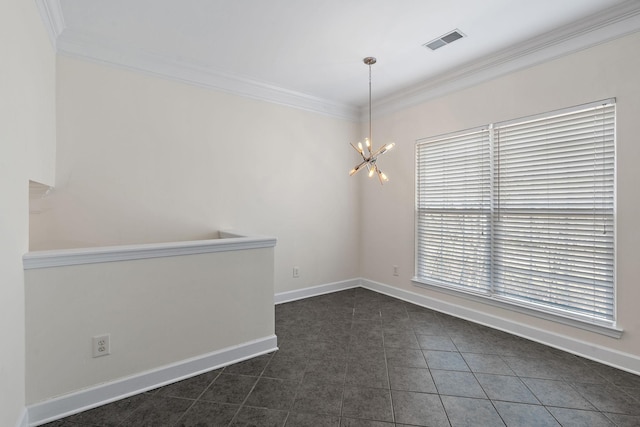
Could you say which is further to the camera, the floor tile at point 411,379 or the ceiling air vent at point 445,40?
the ceiling air vent at point 445,40

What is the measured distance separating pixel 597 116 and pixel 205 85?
3778 millimetres

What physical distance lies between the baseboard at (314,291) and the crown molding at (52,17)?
339 cm

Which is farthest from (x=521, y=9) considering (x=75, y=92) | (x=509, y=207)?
(x=75, y=92)

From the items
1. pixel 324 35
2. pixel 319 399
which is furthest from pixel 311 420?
pixel 324 35

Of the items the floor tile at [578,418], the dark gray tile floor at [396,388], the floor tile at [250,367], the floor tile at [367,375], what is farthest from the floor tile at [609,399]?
the floor tile at [250,367]

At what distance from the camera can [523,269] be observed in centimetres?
308

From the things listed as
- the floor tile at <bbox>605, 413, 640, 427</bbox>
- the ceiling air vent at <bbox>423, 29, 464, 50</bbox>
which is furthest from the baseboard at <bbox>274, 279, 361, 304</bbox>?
the ceiling air vent at <bbox>423, 29, 464, 50</bbox>

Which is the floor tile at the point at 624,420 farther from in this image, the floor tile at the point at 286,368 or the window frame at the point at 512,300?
the floor tile at the point at 286,368

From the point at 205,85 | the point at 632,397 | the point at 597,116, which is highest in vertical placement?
the point at 205,85

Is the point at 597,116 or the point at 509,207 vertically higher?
the point at 597,116

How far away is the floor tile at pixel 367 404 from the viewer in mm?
1943

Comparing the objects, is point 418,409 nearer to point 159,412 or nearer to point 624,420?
point 624,420

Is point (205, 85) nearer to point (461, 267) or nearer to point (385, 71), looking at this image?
point (385, 71)

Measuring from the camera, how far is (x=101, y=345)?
205cm
